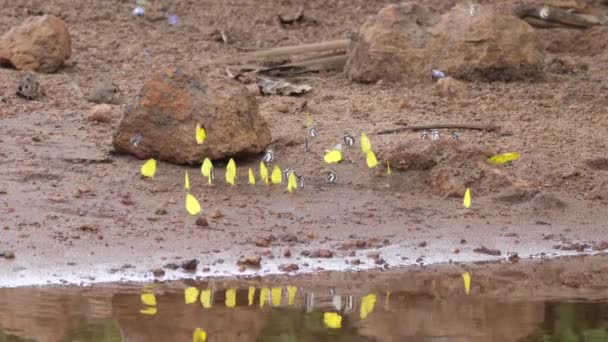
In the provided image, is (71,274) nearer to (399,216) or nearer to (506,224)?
(399,216)

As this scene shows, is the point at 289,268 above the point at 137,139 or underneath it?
underneath

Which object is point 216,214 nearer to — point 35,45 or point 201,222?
point 201,222

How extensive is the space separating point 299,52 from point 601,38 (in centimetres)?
235

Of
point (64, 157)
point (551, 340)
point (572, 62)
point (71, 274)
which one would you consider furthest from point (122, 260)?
point (572, 62)

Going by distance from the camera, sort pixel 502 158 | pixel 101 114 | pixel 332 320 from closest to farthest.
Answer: pixel 332 320, pixel 502 158, pixel 101 114

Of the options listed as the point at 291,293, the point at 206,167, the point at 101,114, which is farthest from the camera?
the point at 101,114

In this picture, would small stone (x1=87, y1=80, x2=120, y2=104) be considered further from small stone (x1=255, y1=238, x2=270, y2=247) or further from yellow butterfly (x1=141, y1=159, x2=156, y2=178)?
small stone (x1=255, y1=238, x2=270, y2=247)

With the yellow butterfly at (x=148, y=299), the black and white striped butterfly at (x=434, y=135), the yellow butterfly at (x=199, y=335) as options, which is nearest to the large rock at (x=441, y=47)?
the black and white striped butterfly at (x=434, y=135)

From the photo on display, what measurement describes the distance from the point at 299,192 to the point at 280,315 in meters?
1.76

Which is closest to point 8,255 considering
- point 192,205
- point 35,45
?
point 192,205

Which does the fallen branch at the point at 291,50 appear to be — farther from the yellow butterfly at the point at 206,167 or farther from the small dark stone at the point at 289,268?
the small dark stone at the point at 289,268

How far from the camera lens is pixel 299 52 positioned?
10344mm

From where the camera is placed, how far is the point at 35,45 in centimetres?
942

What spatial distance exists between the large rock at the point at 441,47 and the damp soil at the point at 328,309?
2.98m
